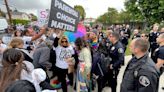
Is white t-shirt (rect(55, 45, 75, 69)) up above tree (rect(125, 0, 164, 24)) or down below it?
below

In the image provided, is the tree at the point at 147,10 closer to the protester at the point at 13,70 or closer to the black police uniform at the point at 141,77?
the black police uniform at the point at 141,77

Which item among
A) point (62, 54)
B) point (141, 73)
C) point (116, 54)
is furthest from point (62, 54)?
point (141, 73)

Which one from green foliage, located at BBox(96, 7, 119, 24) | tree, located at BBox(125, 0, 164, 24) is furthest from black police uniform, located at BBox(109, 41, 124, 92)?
green foliage, located at BBox(96, 7, 119, 24)

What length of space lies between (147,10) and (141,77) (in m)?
29.1

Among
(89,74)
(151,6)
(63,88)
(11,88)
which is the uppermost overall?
A: (151,6)

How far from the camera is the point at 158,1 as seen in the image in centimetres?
3056

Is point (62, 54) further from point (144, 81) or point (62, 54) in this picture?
point (144, 81)

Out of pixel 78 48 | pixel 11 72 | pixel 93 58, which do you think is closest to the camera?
pixel 11 72

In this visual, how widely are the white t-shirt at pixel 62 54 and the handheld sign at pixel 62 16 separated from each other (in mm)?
587

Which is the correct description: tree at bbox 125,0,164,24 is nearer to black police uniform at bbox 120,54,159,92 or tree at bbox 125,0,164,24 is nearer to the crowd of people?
the crowd of people

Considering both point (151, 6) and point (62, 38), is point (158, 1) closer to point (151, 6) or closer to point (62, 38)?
point (151, 6)

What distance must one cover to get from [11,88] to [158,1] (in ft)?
96.0

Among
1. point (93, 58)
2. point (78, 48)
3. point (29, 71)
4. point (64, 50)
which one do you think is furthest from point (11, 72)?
point (64, 50)

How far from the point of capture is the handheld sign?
6.13 metres
